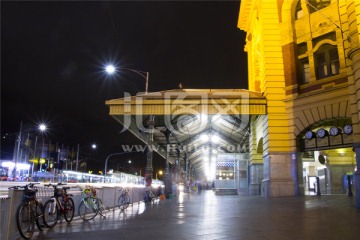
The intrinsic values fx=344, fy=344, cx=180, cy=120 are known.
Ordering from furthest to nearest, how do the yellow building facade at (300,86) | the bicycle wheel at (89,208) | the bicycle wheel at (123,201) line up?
the yellow building facade at (300,86), the bicycle wheel at (123,201), the bicycle wheel at (89,208)

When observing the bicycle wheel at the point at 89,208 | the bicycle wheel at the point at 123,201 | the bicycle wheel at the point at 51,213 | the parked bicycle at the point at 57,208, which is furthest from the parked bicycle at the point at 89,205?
the bicycle wheel at the point at 123,201

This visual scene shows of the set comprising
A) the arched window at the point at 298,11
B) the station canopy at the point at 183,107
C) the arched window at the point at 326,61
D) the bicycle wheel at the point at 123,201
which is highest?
the arched window at the point at 298,11

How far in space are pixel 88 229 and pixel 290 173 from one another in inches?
610

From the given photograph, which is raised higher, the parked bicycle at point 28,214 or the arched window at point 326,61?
the arched window at point 326,61

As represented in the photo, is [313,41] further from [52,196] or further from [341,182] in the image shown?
[52,196]

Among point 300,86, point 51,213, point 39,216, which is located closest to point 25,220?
point 39,216

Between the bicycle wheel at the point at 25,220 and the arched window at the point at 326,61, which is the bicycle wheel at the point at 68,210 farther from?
the arched window at the point at 326,61

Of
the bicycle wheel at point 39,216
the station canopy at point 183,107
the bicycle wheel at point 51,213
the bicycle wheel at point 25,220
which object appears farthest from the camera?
the station canopy at point 183,107

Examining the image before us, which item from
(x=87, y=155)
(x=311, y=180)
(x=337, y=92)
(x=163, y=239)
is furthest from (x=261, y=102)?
(x=87, y=155)

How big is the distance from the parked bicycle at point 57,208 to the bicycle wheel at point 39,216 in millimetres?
129

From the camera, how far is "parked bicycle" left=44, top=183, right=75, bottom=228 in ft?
32.1

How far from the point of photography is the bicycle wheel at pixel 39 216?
8.65 metres

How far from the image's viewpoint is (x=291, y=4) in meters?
23.2

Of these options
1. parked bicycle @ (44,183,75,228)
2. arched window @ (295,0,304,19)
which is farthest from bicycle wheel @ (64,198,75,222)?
arched window @ (295,0,304,19)
